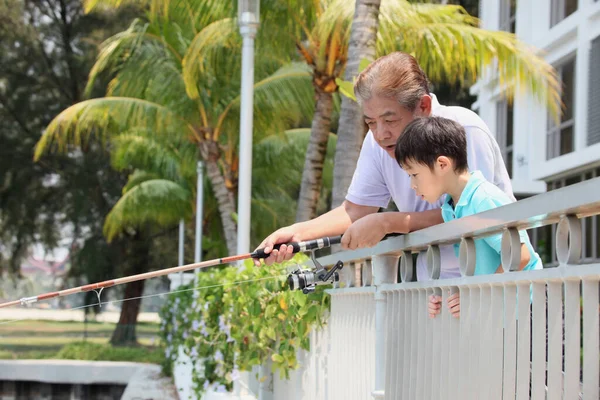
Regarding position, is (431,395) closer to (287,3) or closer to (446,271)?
(446,271)

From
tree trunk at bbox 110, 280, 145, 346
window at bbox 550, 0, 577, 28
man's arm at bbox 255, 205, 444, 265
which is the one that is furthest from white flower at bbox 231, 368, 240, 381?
tree trunk at bbox 110, 280, 145, 346

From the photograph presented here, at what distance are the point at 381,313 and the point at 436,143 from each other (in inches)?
34.1

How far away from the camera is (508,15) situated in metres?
26.4

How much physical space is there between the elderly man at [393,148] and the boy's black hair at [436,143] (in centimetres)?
19

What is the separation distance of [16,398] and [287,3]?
17545 mm

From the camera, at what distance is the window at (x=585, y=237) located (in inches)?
795

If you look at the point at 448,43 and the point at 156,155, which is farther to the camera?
the point at 156,155

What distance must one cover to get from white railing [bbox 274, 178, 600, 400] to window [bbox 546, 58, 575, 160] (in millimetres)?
18754

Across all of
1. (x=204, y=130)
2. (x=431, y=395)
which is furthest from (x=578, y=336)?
(x=204, y=130)

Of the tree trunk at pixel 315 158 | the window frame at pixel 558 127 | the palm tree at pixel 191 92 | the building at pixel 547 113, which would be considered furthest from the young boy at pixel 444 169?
the window frame at pixel 558 127

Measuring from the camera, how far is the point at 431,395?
116 inches

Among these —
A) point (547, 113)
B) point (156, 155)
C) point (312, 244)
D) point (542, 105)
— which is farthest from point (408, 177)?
point (156, 155)

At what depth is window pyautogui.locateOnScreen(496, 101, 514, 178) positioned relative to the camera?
2669 centimetres

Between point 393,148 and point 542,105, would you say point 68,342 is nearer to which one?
point 542,105
